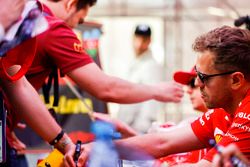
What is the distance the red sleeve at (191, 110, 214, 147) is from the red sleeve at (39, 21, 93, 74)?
74cm

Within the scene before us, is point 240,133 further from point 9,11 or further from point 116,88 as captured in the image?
point 116,88

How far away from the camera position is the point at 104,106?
729cm

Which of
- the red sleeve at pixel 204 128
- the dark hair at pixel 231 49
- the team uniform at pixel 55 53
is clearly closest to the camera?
the dark hair at pixel 231 49

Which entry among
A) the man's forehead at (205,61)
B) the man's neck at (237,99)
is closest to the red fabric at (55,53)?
the man's forehead at (205,61)

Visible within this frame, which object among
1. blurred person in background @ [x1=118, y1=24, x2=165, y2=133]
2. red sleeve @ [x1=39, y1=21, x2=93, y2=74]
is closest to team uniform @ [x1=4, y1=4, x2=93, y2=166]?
red sleeve @ [x1=39, y1=21, x2=93, y2=74]

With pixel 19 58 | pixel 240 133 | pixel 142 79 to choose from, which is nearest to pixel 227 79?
pixel 240 133

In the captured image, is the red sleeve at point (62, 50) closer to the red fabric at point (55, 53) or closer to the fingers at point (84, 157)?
the red fabric at point (55, 53)

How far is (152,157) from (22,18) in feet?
3.56

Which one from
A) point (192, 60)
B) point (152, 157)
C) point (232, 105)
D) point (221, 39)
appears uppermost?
point (221, 39)

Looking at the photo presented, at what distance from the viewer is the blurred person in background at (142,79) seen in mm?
7848

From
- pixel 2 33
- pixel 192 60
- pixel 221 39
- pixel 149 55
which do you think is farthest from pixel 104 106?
pixel 2 33

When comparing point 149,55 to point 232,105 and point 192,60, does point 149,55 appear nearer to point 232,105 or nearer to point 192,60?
point 192,60

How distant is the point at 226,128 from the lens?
12.4ft

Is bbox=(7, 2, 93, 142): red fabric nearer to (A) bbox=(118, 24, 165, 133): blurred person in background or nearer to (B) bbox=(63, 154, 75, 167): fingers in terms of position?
(B) bbox=(63, 154, 75, 167): fingers
